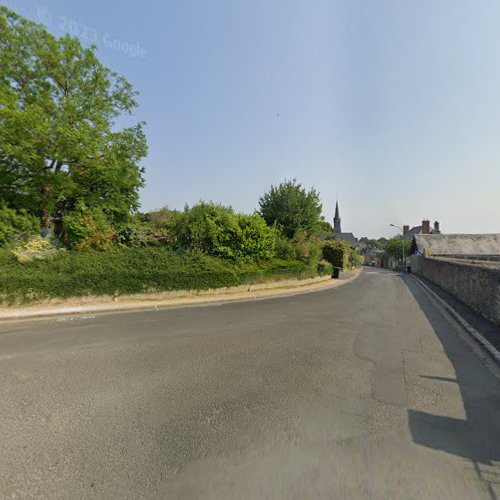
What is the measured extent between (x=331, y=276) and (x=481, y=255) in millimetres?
29641

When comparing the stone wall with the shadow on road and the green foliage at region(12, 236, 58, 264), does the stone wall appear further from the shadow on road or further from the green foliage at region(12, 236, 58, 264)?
the green foliage at region(12, 236, 58, 264)

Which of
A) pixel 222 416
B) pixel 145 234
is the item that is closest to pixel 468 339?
pixel 222 416

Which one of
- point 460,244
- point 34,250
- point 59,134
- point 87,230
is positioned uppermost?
point 59,134

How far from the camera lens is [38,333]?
657cm

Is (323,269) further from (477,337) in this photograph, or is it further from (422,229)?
(422,229)

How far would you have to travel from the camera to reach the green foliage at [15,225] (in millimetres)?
11070

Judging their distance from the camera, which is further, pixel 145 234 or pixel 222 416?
pixel 145 234

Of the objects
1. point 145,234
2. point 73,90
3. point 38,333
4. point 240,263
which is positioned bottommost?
point 38,333

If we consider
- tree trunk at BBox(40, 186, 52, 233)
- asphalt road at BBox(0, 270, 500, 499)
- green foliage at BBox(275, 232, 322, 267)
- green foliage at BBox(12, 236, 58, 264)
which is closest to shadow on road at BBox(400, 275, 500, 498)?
asphalt road at BBox(0, 270, 500, 499)

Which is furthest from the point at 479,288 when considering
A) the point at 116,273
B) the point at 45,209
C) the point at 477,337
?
the point at 45,209

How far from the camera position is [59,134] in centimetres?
1130

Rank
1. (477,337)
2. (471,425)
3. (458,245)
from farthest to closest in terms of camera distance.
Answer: (458,245), (477,337), (471,425)

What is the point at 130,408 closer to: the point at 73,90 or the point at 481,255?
the point at 73,90

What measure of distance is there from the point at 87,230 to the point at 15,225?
3000 mm
